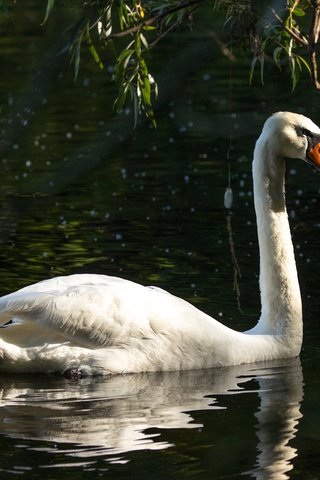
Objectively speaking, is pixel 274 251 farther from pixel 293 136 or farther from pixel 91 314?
pixel 91 314

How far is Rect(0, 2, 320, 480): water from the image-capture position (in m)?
3.05

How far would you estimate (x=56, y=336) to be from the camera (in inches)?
289

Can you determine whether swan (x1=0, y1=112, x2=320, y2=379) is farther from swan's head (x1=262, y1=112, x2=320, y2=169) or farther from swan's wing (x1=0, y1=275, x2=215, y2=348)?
swan's head (x1=262, y1=112, x2=320, y2=169)

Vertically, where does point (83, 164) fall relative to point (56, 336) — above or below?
above

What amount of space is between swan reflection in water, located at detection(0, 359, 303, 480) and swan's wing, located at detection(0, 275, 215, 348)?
11.3 inches

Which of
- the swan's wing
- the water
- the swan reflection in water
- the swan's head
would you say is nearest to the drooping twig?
the water

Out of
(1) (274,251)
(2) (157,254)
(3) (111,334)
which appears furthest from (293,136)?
(2) (157,254)

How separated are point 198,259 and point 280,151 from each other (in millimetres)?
2405

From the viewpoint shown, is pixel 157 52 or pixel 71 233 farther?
pixel 157 52

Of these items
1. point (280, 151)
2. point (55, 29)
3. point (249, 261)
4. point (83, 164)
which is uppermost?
→ point (55, 29)

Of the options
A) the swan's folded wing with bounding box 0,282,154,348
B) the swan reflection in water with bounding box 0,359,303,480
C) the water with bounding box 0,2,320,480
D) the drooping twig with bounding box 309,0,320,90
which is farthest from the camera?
the swan's folded wing with bounding box 0,282,154,348

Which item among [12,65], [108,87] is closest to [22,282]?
[108,87]

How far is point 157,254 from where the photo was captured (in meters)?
10.7

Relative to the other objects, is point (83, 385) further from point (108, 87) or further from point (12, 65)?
point (12, 65)
